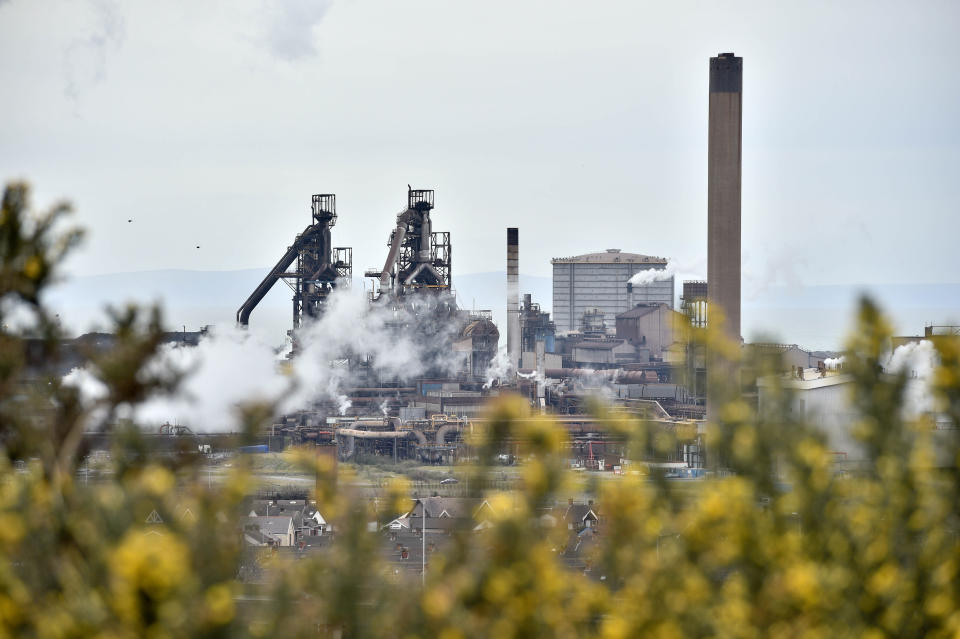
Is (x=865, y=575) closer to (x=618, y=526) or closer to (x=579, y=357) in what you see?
(x=618, y=526)

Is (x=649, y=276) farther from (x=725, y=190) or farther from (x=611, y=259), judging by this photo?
(x=725, y=190)

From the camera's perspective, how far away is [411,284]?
45.8 meters

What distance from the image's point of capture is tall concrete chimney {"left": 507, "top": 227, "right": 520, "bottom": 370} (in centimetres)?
4656

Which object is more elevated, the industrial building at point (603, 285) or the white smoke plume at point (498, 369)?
the industrial building at point (603, 285)

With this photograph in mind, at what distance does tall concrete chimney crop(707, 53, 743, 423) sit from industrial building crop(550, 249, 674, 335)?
112ft

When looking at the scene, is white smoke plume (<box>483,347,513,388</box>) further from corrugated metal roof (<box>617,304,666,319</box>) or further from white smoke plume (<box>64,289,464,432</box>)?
corrugated metal roof (<box>617,304,666,319</box>)

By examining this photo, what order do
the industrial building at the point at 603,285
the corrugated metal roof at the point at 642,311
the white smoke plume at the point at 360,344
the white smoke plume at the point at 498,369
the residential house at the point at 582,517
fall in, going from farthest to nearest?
1. the industrial building at the point at 603,285
2. the corrugated metal roof at the point at 642,311
3. the white smoke plume at the point at 498,369
4. the white smoke plume at the point at 360,344
5. the residential house at the point at 582,517

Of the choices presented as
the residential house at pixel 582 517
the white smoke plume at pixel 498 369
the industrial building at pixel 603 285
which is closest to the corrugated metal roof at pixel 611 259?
the industrial building at pixel 603 285

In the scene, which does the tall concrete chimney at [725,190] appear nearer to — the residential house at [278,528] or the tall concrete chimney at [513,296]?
the tall concrete chimney at [513,296]

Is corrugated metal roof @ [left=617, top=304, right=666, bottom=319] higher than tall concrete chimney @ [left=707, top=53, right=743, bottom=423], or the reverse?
tall concrete chimney @ [left=707, top=53, right=743, bottom=423]

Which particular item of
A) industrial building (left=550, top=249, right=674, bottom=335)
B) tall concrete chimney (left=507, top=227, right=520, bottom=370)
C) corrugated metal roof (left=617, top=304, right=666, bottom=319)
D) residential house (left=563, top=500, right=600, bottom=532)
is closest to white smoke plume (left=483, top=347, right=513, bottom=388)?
tall concrete chimney (left=507, top=227, right=520, bottom=370)

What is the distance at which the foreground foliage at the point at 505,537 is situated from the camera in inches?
148

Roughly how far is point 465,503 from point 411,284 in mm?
41545

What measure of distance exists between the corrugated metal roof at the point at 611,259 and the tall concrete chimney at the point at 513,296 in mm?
22931
